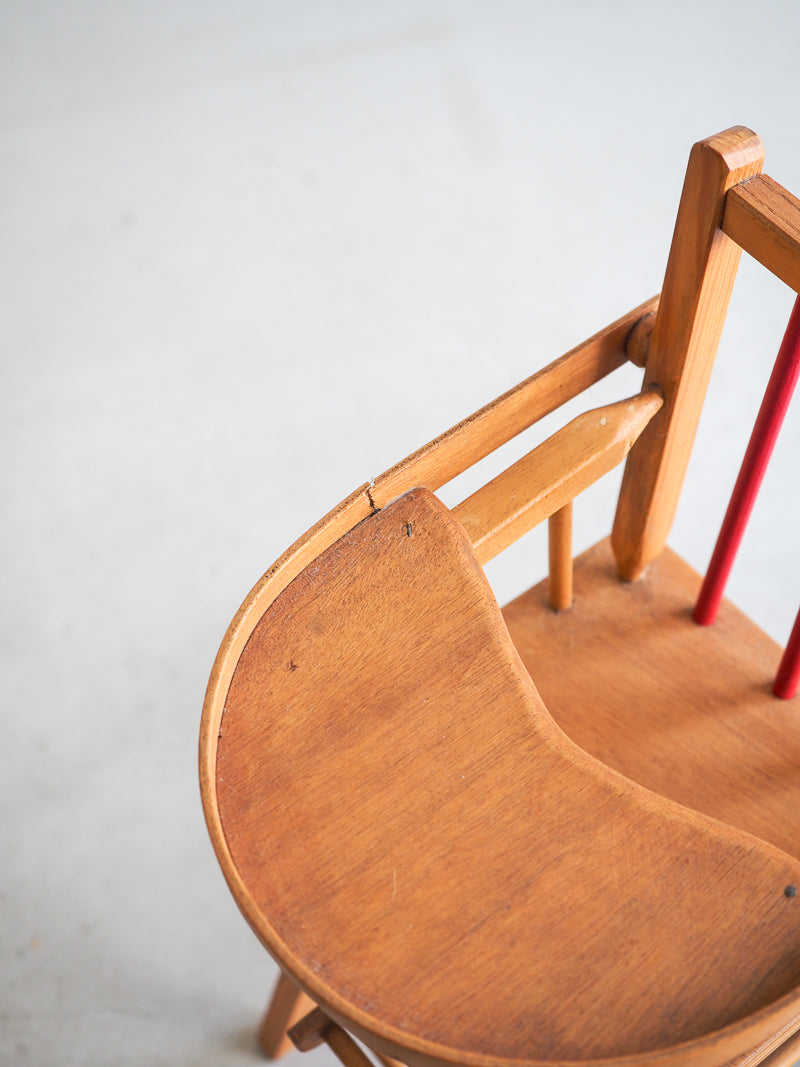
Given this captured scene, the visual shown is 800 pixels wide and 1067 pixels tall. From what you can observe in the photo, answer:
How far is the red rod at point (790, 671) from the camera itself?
738 millimetres

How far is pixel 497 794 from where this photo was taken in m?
0.59

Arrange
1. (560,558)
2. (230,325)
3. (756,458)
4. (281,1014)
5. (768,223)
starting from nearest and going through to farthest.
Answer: (768,223)
(756,458)
(560,558)
(281,1014)
(230,325)

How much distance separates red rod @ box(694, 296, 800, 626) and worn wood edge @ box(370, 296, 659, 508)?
93 mm

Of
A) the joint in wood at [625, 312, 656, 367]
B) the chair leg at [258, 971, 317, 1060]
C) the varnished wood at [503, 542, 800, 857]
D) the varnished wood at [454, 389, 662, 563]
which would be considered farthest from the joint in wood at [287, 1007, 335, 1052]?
the joint in wood at [625, 312, 656, 367]

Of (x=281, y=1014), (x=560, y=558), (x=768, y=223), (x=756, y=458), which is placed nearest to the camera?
(x=768, y=223)

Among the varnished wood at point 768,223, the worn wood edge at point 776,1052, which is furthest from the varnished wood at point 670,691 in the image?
the varnished wood at point 768,223

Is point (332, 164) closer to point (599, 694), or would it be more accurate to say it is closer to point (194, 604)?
point (194, 604)

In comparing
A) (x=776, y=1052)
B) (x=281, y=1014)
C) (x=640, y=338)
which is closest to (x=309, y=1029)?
(x=281, y=1014)

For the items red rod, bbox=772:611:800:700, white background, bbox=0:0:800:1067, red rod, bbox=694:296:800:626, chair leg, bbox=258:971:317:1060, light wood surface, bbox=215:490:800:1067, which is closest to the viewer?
Result: light wood surface, bbox=215:490:800:1067

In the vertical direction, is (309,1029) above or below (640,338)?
below

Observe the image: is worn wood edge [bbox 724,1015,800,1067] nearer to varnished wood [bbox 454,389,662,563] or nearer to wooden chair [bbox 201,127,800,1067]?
wooden chair [bbox 201,127,800,1067]

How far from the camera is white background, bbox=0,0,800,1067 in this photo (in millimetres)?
1220

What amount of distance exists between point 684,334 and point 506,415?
0.38ft

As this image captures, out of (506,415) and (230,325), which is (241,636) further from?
(230,325)
